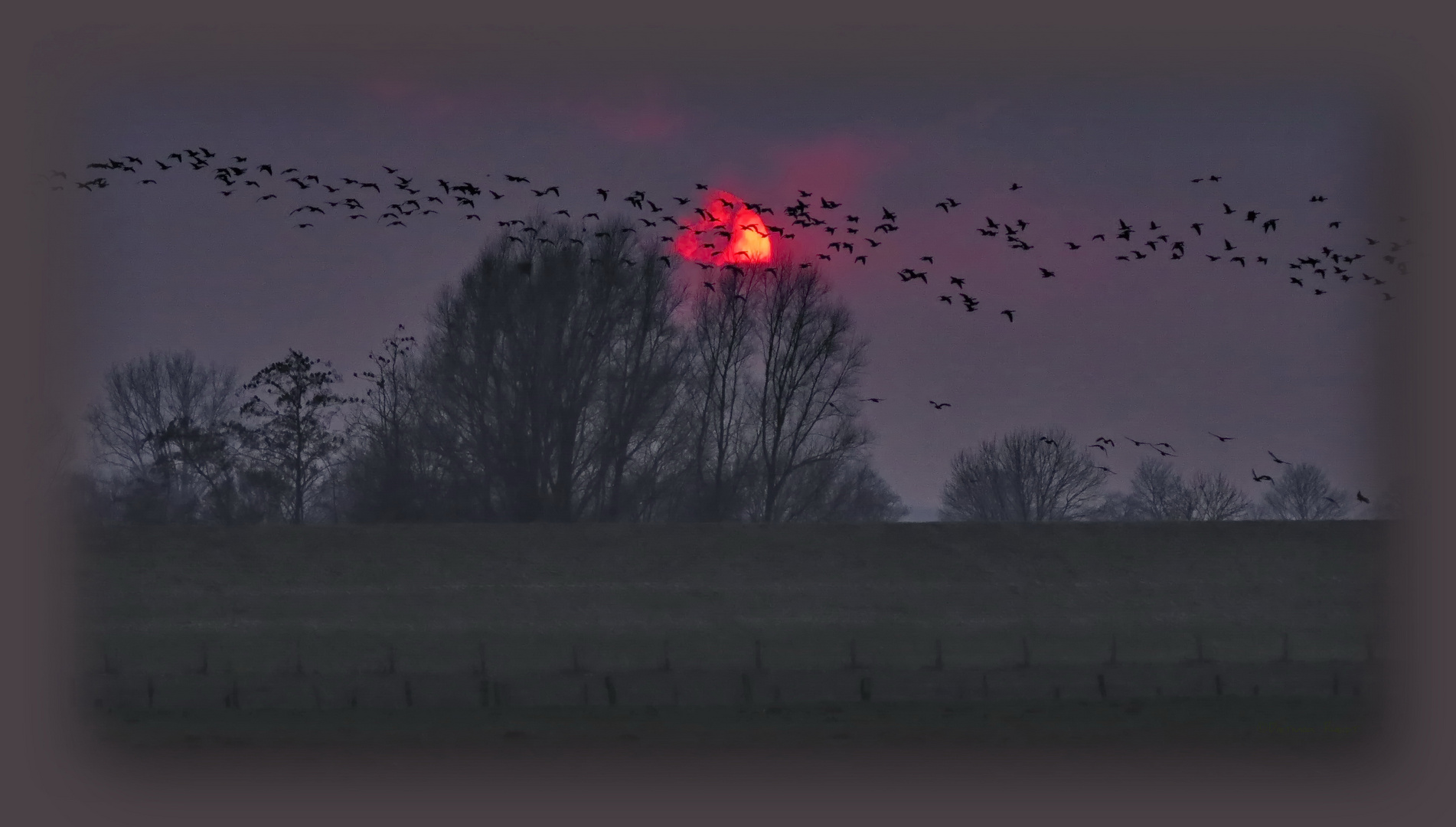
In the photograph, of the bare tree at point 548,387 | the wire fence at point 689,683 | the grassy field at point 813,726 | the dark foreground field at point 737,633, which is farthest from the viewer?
the bare tree at point 548,387

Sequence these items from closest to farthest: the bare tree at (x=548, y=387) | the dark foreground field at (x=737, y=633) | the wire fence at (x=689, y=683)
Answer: the dark foreground field at (x=737, y=633) < the wire fence at (x=689, y=683) < the bare tree at (x=548, y=387)

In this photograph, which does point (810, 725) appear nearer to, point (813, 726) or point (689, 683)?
point (813, 726)

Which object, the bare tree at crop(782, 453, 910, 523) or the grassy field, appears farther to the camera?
the bare tree at crop(782, 453, 910, 523)

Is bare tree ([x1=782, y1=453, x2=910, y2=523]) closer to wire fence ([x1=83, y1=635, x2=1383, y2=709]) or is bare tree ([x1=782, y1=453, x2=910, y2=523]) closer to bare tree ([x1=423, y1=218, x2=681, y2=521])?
bare tree ([x1=423, y1=218, x2=681, y2=521])

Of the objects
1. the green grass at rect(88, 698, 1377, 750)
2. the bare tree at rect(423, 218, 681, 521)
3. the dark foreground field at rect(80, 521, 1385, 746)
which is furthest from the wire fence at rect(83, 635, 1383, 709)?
the bare tree at rect(423, 218, 681, 521)

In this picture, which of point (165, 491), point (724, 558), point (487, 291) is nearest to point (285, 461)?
point (165, 491)

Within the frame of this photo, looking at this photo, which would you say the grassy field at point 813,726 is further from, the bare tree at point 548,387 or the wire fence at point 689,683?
the bare tree at point 548,387

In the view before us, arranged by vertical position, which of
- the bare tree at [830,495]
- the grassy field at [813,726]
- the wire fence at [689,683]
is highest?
the bare tree at [830,495]

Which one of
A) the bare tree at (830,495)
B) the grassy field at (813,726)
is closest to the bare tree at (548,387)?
the bare tree at (830,495)

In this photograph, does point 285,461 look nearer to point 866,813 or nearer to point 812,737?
point 812,737

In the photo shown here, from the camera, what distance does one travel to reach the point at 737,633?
33812 millimetres

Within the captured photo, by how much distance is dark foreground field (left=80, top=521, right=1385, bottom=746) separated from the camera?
26953mm

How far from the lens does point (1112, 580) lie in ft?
121

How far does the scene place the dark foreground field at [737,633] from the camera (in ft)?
88.4
